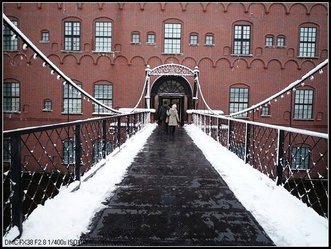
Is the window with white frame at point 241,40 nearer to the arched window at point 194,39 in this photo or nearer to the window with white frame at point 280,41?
the window with white frame at point 280,41

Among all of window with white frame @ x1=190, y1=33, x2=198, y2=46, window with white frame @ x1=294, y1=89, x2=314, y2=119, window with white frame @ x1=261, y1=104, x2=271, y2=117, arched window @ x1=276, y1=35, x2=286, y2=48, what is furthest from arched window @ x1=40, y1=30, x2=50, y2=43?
window with white frame @ x1=294, y1=89, x2=314, y2=119

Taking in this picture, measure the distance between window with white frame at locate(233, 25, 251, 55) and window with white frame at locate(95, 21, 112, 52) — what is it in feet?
30.1

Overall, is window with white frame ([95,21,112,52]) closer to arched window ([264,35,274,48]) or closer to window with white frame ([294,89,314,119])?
arched window ([264,35,274,48])

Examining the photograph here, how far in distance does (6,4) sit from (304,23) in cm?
2173

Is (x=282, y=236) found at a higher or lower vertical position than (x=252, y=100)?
lower

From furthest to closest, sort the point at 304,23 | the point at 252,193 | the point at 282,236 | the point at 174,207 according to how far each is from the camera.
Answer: the point at 304,23 → the point at 252,193 → the point at 174,207 → the point at 282,236

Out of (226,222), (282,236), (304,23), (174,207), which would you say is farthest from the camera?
(304,23)

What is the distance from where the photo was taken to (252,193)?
13.9 feet

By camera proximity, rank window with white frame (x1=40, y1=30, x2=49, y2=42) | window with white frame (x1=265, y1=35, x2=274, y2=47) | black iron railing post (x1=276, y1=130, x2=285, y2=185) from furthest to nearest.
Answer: window with white frame (x1=40, y1=30, x2=49, y2=42), window with white frame (x1=265, y1=35, x2=274, y2=47), black iron railing post (x1=276, y1=130, x2=285, y2=185)

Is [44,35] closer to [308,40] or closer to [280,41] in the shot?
[280,41]

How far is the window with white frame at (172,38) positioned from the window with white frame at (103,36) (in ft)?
13.5

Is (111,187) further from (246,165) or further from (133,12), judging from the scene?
(133,12)

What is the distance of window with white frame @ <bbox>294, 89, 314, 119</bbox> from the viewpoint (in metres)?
22.1

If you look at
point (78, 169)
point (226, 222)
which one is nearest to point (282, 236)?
point (226, 222)
